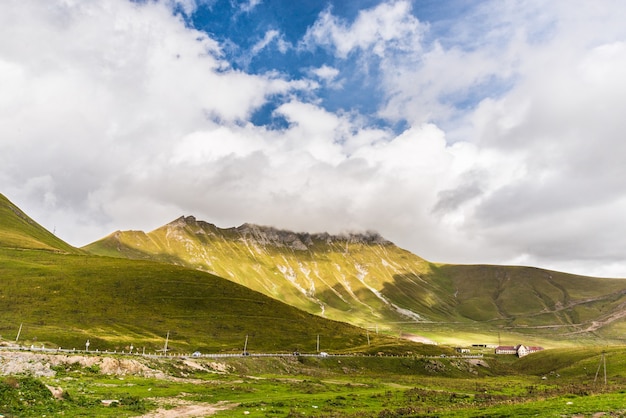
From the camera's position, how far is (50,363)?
A: 217 feet

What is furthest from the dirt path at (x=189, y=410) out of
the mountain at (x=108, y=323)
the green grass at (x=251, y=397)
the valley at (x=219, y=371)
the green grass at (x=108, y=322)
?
the green grass at (x=108, y=322)

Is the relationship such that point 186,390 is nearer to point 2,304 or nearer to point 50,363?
point 50,363

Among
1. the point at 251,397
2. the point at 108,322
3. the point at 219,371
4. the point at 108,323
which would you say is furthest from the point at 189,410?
the point at 108,322

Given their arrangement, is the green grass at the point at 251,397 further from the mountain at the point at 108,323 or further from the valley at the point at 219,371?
the mountain at the point at 108,323

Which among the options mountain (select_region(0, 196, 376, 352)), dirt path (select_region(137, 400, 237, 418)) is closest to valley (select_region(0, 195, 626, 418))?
dirt path (select_region(137, 400, 237, 418))

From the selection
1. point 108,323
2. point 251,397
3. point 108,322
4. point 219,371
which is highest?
point 108,322

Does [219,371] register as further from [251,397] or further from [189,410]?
[189,410]

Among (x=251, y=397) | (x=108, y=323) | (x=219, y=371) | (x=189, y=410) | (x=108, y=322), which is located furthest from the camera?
(x=108, y=322)

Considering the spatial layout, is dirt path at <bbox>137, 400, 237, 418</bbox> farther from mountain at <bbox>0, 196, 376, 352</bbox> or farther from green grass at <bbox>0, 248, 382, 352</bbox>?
green grass at <bbox>0, 248, 382, 352</bbox>

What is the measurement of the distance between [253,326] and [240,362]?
90.0 m

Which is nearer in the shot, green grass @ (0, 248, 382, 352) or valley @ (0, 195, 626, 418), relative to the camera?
valley @ (0, 195, 626, 418)

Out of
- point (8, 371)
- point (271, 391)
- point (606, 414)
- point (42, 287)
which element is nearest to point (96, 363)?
point (8, 371)

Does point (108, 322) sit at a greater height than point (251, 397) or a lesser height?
greater

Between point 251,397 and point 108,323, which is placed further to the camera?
point 108,323
